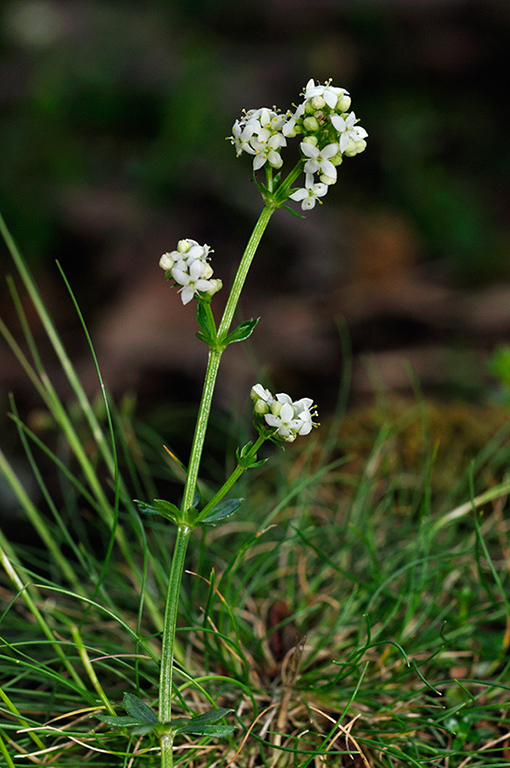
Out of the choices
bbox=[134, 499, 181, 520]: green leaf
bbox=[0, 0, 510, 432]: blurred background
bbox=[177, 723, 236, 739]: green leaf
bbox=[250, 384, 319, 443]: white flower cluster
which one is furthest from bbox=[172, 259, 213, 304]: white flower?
bbox=[0, 0, 510, 432]: blurred background

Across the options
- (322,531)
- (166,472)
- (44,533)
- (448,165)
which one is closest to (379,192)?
A: (448,165)

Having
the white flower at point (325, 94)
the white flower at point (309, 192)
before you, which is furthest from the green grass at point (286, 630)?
the white flower at point (325, 94)

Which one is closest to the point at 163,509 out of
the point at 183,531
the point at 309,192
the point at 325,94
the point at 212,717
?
the point at 183,531

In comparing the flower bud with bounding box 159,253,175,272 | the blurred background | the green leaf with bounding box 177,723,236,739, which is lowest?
the blurred background

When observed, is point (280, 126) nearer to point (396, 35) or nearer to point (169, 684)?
point (169, 684)

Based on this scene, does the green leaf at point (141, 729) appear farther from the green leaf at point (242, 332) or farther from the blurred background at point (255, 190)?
the blurred background at point (255, 190)

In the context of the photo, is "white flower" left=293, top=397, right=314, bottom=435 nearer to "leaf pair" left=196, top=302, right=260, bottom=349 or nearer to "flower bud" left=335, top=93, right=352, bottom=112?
"leaf pair" left=196, top=302, right=260, bottom=349
